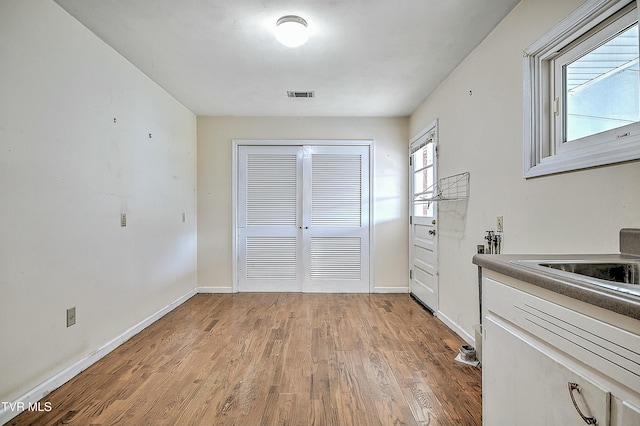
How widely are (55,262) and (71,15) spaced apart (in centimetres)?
162

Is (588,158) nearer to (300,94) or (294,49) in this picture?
(294,49)

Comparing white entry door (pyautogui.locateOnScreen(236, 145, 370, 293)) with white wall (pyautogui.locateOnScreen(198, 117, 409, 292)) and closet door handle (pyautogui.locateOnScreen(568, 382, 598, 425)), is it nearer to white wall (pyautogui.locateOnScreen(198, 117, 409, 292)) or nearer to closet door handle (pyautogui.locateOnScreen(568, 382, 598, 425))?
white wall (pyautogui.locateOnScreen(198, 117, 409, 292))

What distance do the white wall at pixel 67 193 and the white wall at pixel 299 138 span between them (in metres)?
1.06

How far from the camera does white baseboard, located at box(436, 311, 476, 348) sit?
2514 millimetres

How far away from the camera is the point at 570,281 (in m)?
0.85

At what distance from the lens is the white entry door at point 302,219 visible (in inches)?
167

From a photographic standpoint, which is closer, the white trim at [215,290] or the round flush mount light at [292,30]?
the round flush mount light at [292,30]

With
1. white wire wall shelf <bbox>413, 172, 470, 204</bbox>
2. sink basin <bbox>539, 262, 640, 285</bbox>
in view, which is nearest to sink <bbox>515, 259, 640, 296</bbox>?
sink basin <bbox>539, 262, 640, 285</bbox>

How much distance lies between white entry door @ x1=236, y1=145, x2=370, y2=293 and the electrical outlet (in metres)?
2.25

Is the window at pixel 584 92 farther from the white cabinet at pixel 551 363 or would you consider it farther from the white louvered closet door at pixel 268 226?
the white louvered closet door at pixel 268 226

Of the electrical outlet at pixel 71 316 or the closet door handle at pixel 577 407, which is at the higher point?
the closet door handle at pixel 577 407

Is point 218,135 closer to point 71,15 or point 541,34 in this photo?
point 71,15

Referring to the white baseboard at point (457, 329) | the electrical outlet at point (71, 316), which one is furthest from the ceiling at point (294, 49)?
the white baseboard at point (457, 329)

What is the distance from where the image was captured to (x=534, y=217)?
5.84 ft
